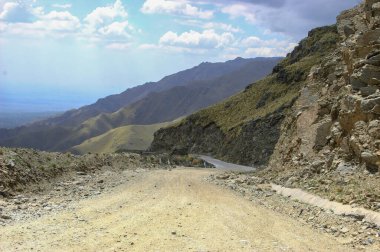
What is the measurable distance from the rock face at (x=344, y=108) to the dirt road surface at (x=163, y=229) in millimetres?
5208

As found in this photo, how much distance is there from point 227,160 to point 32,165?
6794cm

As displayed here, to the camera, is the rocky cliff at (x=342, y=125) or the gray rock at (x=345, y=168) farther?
the gray rock at (x=345, y=168)

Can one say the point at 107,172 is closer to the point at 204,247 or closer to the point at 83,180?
the point at 83,180

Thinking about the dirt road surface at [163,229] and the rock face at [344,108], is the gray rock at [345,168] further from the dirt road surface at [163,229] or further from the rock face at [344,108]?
the dirt road surface at [163,229]

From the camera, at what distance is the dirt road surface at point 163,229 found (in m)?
12.0

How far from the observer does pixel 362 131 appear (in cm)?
1998

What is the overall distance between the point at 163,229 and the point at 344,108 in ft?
40.6

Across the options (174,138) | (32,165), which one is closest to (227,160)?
(174,138)

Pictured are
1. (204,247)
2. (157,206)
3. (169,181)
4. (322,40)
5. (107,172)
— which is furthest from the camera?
(322,40)

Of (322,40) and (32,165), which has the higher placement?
(322,40)

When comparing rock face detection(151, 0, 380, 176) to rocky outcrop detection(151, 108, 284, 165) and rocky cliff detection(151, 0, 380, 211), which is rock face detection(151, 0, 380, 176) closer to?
rocky cliff detection(151, 0, 380, 211)

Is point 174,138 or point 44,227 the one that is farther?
point 174,138

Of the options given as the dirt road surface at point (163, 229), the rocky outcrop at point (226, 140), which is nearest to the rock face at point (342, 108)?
the dirt road surface at point (163, 229)

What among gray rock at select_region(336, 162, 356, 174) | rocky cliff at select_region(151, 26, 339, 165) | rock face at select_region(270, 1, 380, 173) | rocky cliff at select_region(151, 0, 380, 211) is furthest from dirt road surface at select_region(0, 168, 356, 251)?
rocky cliff at select_region(151, 26, 339, 165)
